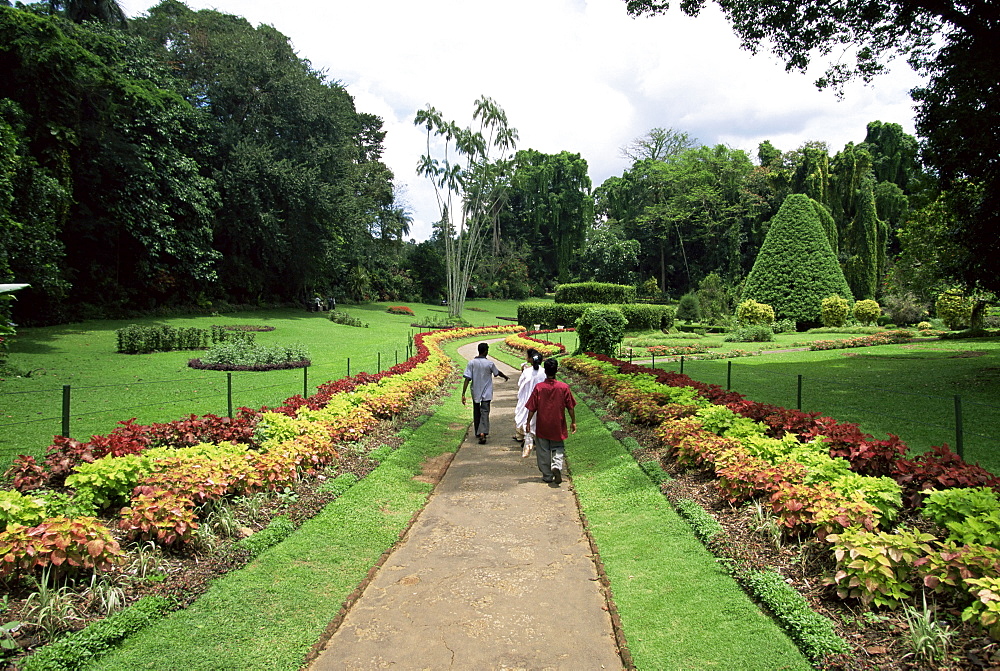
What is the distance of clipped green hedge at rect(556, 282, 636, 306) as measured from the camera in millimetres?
38334

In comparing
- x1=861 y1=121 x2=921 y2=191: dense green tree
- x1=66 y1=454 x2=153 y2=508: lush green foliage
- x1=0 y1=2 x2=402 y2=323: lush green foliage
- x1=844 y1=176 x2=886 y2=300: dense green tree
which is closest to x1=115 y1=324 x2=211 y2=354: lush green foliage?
x1=0 y1=2 x2=402 y2=323: lush green foliage

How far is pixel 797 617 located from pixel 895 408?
7790 millimetres

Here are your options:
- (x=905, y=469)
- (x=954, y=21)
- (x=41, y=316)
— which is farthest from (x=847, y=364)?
(x=41, y=316)

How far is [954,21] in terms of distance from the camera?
999cm

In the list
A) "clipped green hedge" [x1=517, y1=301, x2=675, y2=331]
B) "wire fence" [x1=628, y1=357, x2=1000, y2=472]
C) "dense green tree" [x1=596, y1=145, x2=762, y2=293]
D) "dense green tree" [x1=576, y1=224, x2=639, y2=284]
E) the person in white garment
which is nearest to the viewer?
"wire fence" [x1=628, y1=357, x2=1000, y2=472]

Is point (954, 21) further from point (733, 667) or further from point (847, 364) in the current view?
point (733, 667)

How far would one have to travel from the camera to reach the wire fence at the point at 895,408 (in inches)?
286

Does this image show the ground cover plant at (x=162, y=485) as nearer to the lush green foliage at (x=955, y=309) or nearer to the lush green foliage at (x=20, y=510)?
the lush green foliage at (x=20, y=510)

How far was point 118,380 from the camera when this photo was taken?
1275cm

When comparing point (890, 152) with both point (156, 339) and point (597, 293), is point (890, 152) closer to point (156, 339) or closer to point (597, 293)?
point (597, 293)

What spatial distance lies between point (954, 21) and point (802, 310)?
22.5m

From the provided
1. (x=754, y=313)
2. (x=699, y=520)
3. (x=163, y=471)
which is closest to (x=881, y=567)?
(x=699, y=520)

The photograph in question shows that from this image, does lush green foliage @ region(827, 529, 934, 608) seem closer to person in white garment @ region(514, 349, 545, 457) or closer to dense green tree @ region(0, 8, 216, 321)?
person in white garment @ region(514, 349, 545, 457)

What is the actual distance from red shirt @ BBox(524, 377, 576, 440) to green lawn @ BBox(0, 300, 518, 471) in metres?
5.62
